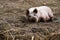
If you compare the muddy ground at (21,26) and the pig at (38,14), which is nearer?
the muddy ground at (21,26)

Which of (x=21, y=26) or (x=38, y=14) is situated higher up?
(x=38, y=14)

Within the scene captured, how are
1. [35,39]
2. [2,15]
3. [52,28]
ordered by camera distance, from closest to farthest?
[35,39], [52,28], [2,15]

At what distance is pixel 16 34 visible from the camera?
6.53m

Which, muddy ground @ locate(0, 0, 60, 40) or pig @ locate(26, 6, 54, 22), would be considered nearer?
muddy ground @ locate(0, 0, 60, 40)

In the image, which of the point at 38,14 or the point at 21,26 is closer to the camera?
the point at 21,26

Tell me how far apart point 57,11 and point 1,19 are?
2066 millimetres

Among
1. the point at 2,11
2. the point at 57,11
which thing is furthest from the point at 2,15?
the point at 57,11

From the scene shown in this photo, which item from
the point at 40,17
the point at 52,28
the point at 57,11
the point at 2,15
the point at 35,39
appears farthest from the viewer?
the point at 57,11

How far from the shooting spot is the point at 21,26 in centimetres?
716

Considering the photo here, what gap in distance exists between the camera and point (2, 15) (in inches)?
329

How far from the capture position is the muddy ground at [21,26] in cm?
640

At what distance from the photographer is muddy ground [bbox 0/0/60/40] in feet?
21.0

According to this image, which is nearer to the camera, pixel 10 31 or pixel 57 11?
pixel 10 31

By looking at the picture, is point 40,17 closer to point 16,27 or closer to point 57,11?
point 16,27
